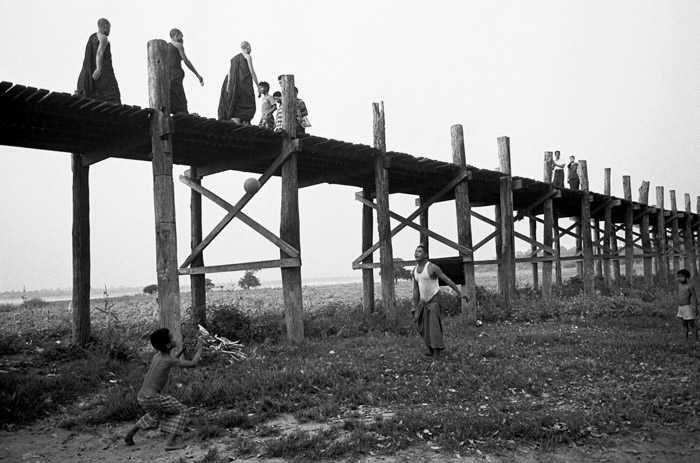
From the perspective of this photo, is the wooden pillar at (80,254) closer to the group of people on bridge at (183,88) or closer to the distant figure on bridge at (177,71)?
the group of people on bridge at (183,88)

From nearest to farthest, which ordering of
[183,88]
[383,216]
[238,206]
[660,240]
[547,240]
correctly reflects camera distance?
[183,88] → [238,206] → [383,216] → [547,240] → [660,240]

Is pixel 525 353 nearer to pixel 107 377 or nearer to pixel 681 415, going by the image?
pixel 681 415

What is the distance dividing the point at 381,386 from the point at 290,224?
4.30 m

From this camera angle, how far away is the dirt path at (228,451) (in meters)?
5.03

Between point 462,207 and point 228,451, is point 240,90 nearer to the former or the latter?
point 462,207

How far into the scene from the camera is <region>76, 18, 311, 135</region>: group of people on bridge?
8.88 meters

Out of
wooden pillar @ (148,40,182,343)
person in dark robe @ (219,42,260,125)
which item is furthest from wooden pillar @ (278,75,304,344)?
wooden pillar @ (148,40,182,343)

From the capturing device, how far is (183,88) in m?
9.77

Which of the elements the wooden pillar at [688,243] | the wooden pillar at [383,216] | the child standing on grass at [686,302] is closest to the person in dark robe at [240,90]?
the wooden pillar at [383,216]

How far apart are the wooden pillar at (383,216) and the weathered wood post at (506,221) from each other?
4.24 meters

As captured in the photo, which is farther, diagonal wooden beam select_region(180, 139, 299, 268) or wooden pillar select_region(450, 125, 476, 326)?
wooden pillar select_region(450, 125, 476, 326)

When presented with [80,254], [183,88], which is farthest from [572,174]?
[80,254]

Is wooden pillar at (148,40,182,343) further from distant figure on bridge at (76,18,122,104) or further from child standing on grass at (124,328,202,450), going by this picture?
child standing on grass at (124,328,202,450)

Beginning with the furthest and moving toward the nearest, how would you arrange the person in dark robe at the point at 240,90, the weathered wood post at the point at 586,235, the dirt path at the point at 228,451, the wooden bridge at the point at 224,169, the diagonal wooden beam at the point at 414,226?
the weathered wood post at the point at 586,235 → the diagonal wooden beam at the point at 414,226 → the person in dark robe at the point at 240,90 → the wooden bridge at the point at 224,169 → the dirt path at the point at 228,451
